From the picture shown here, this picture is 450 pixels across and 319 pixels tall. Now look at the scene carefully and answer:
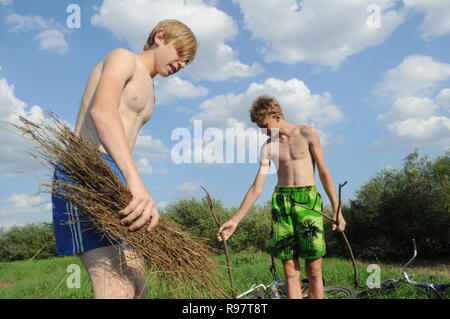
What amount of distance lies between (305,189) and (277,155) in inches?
21.5

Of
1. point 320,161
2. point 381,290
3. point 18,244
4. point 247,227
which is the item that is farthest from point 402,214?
point 18,244

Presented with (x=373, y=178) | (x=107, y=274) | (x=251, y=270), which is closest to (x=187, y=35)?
(x=107, y=274)

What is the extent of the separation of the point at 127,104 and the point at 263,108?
2.37m

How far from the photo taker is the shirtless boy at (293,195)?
353 cm

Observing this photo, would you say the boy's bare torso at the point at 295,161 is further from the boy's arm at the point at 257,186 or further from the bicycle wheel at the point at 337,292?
the bicycle wheel at the point at 337,292

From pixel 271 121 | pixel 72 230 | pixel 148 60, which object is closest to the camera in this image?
pixel 72 230

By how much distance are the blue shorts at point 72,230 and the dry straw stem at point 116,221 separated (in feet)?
0.12

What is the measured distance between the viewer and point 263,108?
4.01 meters

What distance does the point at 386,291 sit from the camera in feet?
16.8

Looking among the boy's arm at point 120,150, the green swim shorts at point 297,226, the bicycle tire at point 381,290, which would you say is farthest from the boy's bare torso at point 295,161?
the bicycle tire at point 381,290

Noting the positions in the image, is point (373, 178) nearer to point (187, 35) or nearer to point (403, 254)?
point (403, 254)

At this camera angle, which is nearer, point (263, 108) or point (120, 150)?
point (120, 150)

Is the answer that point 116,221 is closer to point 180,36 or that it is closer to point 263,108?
point 180,36
